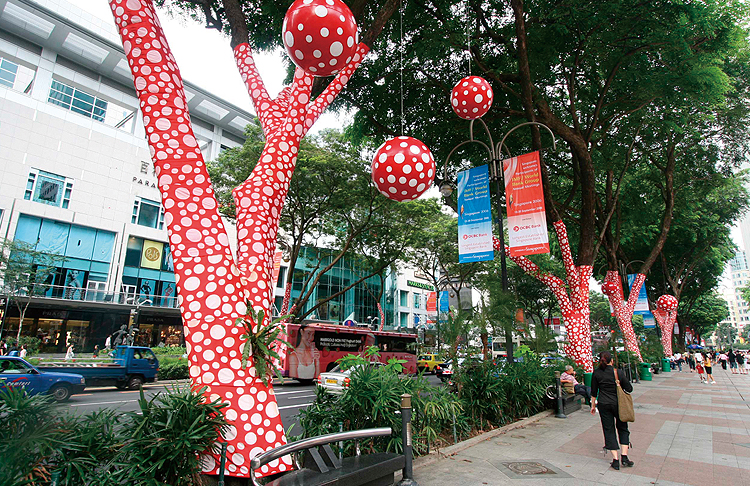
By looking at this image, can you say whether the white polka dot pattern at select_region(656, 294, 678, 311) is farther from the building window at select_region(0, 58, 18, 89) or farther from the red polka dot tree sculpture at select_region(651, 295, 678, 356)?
the building window at select_region(0, 58, 18, 89)

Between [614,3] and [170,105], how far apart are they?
1024 centimetres

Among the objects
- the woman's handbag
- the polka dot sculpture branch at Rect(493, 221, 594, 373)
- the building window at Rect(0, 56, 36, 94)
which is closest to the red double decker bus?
the polka dot sculpture branch at Rect(493, 221, 594, 373)

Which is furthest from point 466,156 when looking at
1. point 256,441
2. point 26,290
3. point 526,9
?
point 26,290

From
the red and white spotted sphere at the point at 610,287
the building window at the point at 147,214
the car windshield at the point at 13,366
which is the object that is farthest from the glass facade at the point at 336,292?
the car windshield at the point at 13,366

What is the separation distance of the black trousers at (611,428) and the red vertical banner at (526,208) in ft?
14.2

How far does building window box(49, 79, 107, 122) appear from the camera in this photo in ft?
102

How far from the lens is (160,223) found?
112 ft

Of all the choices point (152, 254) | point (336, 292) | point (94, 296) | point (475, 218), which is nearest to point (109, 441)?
point (475, 218)

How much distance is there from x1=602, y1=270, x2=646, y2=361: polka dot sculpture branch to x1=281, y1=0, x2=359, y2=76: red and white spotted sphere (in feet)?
63.8

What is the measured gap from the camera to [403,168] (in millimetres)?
5484

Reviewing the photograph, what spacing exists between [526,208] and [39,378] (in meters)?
14.5

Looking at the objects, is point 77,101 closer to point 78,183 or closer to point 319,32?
point 78,183

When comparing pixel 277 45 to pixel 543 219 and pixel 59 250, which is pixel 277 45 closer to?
pixel 543 219

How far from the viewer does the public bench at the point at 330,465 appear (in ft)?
10.4
